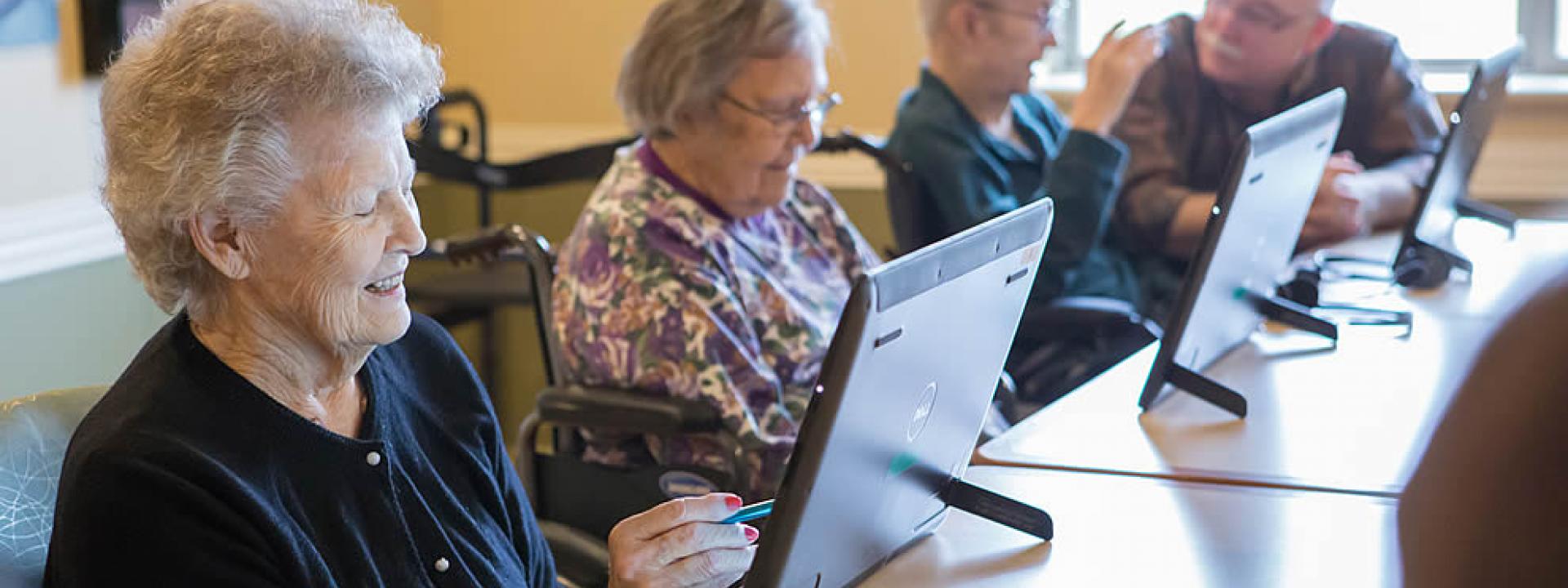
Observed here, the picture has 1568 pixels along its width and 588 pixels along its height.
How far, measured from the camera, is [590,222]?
2248mm

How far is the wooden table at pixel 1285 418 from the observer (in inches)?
70.0

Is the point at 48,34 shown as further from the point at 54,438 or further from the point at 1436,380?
the point at 1436,380

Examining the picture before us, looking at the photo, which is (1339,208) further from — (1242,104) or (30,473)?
(30,473)

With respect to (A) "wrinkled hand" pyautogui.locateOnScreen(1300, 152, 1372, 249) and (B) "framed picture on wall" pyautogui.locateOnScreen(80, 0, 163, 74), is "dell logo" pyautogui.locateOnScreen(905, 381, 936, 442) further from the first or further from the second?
(B) "framed picture on wall" pyautogui.locateOnScreen(80, 0, 163, 74)

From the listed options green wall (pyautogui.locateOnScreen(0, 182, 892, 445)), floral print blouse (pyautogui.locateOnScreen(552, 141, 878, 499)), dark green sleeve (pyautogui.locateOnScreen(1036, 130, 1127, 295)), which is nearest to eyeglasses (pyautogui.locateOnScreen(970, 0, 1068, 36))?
dark green sleeve (pyautogui.locateOnScreen(1036, 130, 1127, 295))

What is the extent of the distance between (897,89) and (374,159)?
253 cm

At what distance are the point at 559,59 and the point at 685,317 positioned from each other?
2075 mm

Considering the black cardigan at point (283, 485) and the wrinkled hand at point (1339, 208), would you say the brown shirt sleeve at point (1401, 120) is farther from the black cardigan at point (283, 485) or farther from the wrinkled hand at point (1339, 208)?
the black cardigan at point (283, 485)

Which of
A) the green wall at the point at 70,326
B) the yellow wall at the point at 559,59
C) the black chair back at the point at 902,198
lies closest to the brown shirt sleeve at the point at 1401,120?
the black chair back at the point at 902,198

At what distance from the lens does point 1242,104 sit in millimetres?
3211

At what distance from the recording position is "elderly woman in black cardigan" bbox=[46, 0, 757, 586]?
127 cm

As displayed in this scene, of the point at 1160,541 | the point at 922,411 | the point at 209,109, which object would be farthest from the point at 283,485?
the point at 1160,541

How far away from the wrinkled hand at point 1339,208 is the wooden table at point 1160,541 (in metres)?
1.40

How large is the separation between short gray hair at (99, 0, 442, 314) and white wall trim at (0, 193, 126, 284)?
5.26 feet
